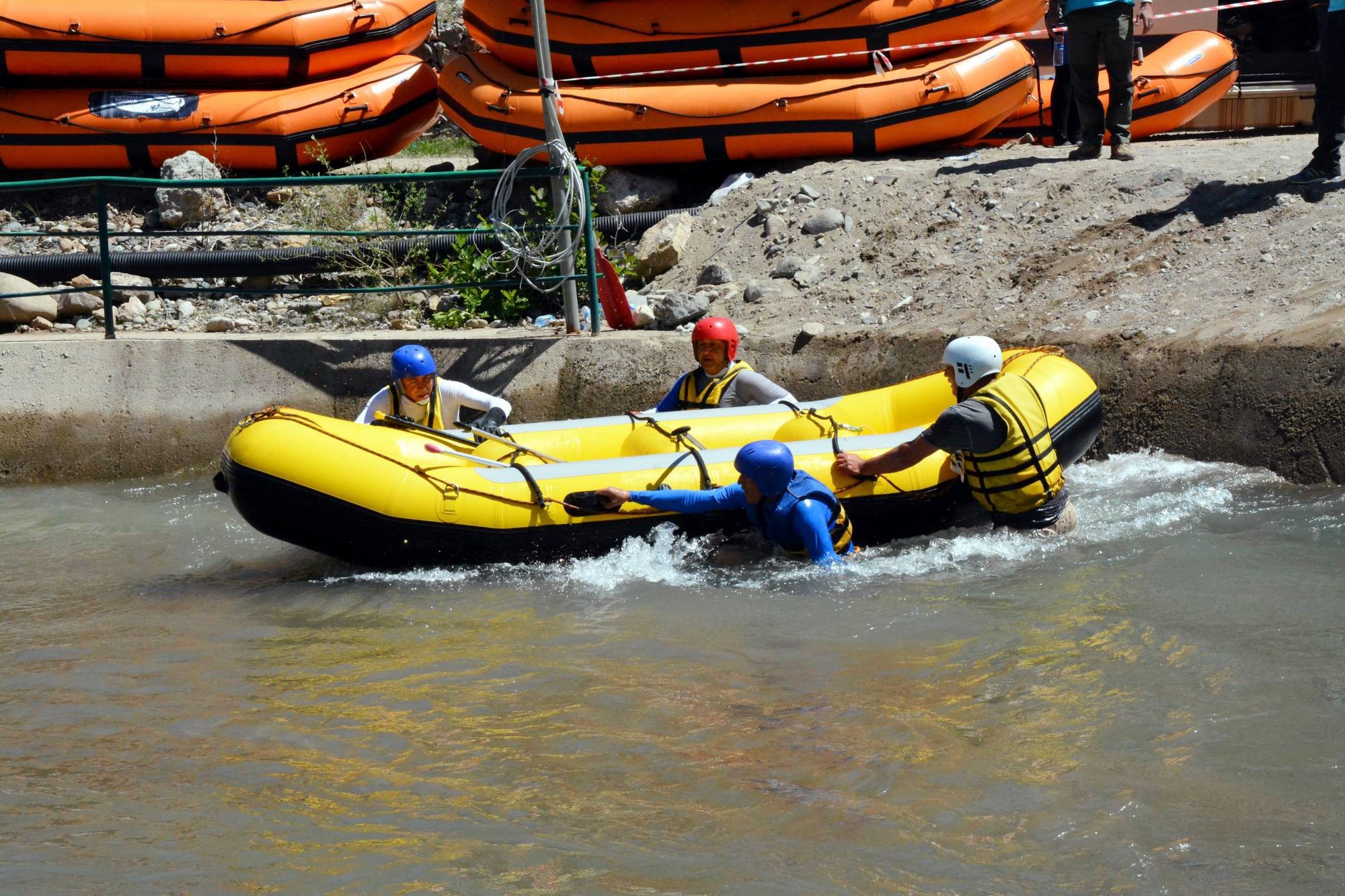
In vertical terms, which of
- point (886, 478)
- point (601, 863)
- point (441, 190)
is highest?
point (441, 190)

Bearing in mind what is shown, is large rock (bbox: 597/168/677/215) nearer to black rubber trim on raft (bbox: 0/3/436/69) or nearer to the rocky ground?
the rocky ground

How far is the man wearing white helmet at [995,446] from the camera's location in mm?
5602

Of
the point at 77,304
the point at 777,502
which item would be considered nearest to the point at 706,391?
the point at 777,502

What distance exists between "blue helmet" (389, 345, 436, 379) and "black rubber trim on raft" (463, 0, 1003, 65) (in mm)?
4426

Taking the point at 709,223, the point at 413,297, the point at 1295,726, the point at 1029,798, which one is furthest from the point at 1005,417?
the point at 413,297

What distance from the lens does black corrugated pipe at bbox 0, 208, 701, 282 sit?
916 centimetres

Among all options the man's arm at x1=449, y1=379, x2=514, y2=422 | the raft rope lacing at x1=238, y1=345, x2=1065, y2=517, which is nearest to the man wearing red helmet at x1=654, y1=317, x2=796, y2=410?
the raft rope lacing at x1=238, y1=345, x2=1065, y2=517

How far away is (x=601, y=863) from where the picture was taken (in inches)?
130

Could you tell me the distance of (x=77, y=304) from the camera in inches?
366

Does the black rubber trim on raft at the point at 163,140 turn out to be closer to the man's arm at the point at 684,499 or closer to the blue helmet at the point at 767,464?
the man's arm at the point at 684,499

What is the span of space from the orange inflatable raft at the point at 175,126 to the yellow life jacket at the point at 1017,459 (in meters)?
6.86

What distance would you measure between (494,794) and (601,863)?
0.49 m

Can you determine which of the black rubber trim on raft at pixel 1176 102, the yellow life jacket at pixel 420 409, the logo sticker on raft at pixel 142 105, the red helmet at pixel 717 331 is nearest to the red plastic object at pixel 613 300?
the red helmet at pixel 717 331

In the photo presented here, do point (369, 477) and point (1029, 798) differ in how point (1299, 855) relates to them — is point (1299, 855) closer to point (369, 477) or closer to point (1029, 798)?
point (1029, 798)
